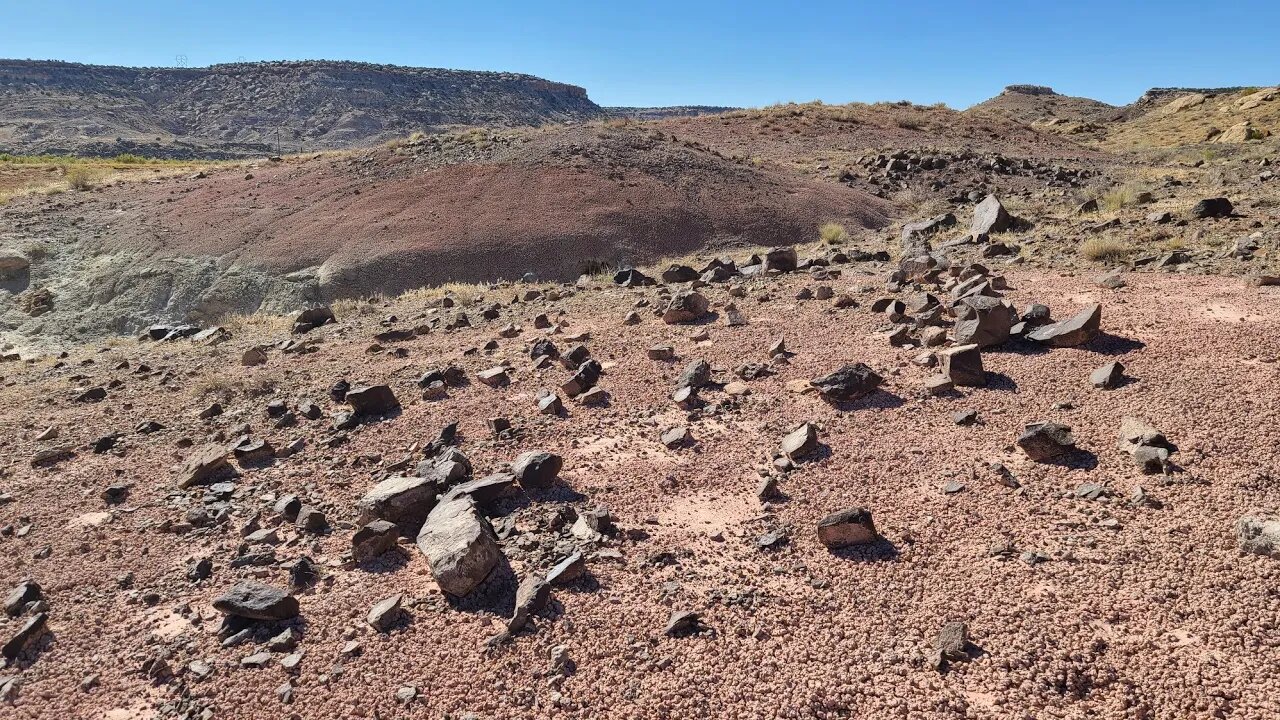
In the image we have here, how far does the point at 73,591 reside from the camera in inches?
191

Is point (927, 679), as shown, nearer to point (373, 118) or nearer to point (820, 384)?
point (820, 384)

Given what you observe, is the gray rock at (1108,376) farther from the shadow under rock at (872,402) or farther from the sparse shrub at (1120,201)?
the sparse shrub at (1120,201)

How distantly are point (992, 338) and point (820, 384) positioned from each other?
5.59ft

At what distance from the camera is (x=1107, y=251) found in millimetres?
9508

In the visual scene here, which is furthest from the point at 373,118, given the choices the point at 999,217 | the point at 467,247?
the point at 999,217

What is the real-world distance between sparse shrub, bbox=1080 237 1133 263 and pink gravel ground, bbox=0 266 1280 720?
2359mm

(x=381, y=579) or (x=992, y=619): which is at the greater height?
(x=992, y=619)

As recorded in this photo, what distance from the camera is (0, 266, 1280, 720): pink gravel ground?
3.41 metres

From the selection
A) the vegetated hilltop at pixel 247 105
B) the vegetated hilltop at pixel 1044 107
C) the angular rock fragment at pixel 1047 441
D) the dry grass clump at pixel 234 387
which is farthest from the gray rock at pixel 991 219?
the vegetated hilltop at pixel 247 105

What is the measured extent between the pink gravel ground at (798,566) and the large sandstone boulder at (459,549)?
7.1 inches

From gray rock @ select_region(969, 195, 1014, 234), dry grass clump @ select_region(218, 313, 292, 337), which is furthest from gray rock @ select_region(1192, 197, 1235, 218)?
dry grass clump @ select_region(218, 313, 292, 337)

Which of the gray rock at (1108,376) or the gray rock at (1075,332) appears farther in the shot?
the gray rock at (1075,332)

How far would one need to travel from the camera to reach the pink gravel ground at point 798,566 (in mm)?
3410

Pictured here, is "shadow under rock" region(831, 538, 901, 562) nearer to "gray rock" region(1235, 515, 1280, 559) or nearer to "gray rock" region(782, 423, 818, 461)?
"gray rock" region(782, 423, 818, 461)
